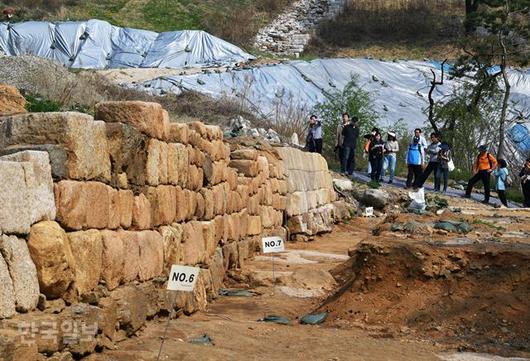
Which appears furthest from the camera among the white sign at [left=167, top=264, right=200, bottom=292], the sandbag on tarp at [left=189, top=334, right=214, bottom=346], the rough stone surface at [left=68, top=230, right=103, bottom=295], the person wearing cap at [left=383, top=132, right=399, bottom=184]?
the person wearing cap at [left=383, top=132, right=399, bottom=184]

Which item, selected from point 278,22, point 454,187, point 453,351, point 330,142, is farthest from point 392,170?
point 278,22

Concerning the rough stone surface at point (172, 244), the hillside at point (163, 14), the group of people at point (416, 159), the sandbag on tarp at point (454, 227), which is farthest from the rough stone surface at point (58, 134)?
the hillside at point (163, 14)

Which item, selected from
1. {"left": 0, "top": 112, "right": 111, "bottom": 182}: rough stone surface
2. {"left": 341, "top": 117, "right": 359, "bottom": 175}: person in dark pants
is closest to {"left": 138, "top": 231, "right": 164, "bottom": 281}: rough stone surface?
{"left": 0, "top": 112, "right": 111, "bottom": 182}: rough stone surface

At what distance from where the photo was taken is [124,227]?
284 inches

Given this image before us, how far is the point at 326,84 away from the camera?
30797mm

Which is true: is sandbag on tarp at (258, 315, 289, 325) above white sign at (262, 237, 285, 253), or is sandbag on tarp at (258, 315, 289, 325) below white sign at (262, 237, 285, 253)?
below

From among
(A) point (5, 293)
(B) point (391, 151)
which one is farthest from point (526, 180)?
(A) point (5, 293)

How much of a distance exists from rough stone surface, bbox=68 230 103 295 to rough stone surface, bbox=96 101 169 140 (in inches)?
51.7

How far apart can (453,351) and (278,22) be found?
42040 mm

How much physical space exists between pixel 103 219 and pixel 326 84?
970 inches

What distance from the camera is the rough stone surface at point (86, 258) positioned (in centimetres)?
612

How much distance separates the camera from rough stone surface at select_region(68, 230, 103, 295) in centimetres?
612

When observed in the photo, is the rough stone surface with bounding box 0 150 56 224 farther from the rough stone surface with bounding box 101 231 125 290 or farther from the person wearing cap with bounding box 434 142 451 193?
the person wearing cap with bounding box 434 142 451 193

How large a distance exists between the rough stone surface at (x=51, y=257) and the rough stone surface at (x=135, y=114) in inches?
70.0
